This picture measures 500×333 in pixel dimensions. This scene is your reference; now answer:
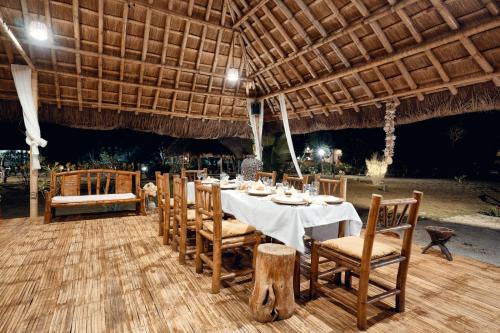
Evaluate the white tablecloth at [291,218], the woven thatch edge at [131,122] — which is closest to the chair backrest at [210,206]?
the white tablecloth at [291,218]

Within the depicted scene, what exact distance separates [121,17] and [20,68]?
184cm

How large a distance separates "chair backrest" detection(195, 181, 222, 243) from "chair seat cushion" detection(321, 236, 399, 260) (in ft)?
2.86

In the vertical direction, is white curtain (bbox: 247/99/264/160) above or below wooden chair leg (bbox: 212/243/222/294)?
above

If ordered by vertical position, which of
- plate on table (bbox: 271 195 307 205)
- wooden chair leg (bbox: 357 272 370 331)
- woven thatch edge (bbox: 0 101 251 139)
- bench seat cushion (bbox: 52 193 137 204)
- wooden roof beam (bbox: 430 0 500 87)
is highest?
wooden roof beam (bbox: 430 0 500 87)

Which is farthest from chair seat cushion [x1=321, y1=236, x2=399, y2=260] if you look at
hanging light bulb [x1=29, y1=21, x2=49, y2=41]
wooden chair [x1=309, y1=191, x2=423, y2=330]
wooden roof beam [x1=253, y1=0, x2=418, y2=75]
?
hanging light bulb [x1=29, y1=21, x2=49, y2=41]

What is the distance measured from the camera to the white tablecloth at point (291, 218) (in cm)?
223

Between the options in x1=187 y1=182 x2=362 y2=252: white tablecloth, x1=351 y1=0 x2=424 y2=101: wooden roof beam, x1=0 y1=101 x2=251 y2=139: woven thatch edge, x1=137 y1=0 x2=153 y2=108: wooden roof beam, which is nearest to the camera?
x1=187 y1=182 x2=362 y2=252: white tablecloth

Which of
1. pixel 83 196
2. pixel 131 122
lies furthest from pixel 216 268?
pixel 131 122

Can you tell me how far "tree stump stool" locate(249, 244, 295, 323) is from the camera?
1.99m

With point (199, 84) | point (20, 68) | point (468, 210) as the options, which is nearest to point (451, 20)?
point (199, 84)

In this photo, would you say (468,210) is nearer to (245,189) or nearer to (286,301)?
(245,189)

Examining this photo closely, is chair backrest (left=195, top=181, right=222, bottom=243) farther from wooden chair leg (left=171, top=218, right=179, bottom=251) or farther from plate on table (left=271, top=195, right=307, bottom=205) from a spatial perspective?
wooden chair leg (left=171, top=218, right=179, bottom=251)

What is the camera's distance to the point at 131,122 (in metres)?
6.23

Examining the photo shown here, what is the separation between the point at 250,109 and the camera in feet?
21.8
